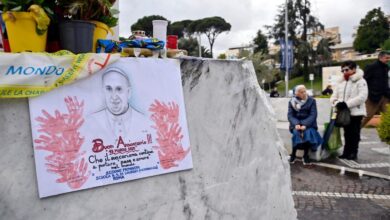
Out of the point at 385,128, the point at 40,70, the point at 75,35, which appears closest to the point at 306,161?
the point at 385,128

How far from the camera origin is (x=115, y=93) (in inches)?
73.5

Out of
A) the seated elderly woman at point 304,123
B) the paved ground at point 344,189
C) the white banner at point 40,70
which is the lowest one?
the paved ground at point 344,189

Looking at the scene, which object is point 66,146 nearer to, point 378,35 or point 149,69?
point 149,69

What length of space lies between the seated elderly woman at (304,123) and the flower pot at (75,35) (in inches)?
172

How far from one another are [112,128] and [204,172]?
671mm

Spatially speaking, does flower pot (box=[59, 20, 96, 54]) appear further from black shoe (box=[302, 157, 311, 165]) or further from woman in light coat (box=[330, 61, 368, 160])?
woman in light coat (box=[330, 61, 368, 160])

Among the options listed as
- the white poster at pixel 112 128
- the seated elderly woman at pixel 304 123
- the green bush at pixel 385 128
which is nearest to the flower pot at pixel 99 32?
the white poster at pixel 112 128

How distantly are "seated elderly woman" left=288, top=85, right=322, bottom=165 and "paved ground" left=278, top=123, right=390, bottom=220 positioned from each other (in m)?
0.30

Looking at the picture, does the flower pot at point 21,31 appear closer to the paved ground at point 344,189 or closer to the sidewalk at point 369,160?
the paved ground at point 344,189

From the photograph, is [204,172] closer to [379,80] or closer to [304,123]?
[304,123]

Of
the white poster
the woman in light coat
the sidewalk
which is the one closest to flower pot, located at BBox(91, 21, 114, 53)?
the white poster

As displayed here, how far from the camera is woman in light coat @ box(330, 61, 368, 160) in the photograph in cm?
573

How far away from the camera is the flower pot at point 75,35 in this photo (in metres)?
1.93

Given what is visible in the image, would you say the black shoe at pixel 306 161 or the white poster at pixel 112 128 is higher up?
the white poster at pixel 112 128
